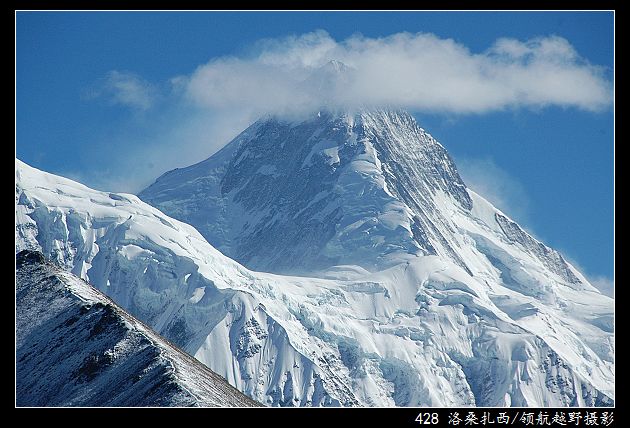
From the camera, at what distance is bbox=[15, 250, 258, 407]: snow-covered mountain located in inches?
4990

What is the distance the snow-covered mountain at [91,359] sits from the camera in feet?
416

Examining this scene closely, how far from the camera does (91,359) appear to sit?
137625 mm
